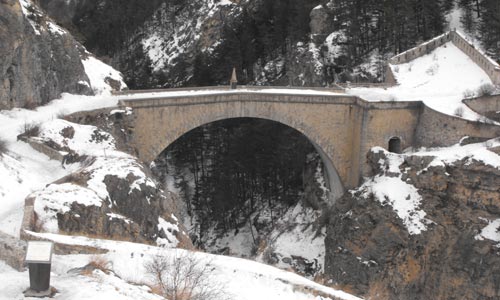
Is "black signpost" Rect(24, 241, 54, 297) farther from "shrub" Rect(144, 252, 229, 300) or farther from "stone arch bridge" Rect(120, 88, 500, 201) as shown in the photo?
"stone arch bridge" Rect(120, 88, 500, 201)

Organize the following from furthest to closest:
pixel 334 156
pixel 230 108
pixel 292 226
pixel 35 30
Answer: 1. pixel 292 226
2. pixel 334 156
3. pixel 230 108
4. pixel 35 30

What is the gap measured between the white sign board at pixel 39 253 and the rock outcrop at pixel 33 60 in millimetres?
17199

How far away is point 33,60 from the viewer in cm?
2658

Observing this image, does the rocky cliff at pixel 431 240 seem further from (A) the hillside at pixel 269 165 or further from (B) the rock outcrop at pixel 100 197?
(B) the rock outcrop at pixel 100 197

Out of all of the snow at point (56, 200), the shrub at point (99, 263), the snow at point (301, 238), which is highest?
the snow at point (56, 200)

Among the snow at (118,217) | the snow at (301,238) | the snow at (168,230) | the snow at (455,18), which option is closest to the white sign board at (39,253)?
the snow at (118,217)

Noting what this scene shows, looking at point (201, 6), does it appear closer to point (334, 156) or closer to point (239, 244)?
point (239, 244)

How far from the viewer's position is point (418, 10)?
46.3m

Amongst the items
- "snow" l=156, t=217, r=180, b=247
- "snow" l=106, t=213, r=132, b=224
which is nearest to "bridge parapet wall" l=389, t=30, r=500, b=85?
"snow" l=156, t=217, r=180, b=247

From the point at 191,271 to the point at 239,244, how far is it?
3062 centimetres

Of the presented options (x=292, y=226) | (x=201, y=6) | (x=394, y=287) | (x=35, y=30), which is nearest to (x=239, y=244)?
(x=292, y=226)

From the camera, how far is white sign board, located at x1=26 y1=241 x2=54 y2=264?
30.0ft

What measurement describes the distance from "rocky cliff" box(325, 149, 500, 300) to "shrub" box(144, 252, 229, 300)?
15733 mm

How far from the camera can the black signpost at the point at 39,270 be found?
365 inches
